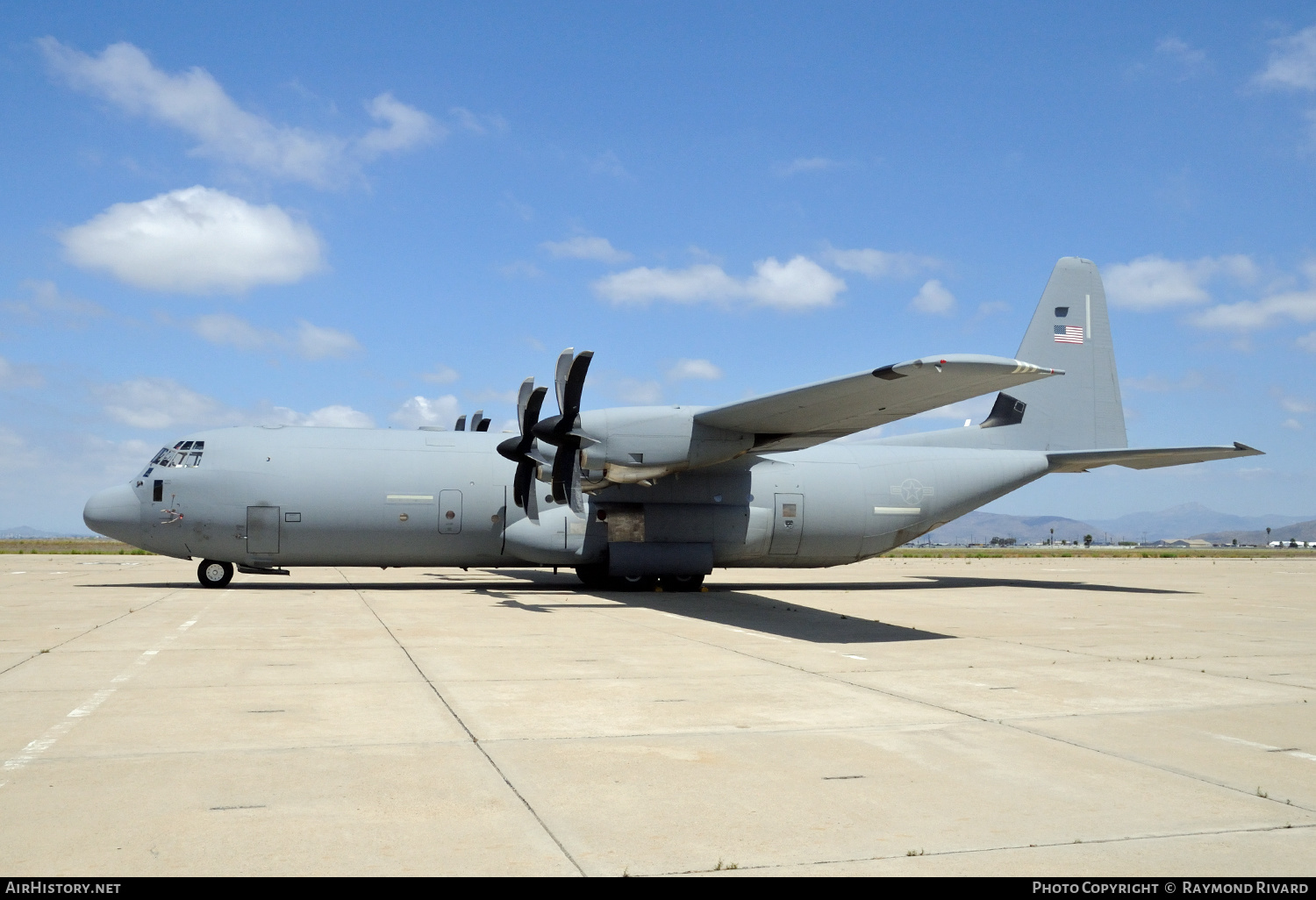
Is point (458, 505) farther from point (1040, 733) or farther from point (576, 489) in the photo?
point (1040, 733)

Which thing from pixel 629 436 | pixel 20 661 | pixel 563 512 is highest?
pixel 629 436

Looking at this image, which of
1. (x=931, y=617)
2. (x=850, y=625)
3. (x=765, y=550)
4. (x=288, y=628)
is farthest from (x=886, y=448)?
(x=288, y=628)

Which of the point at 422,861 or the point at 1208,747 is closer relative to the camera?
the point at 422,861

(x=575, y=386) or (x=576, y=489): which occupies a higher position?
(x=575, y=386)

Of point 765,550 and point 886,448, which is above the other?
point 886,448

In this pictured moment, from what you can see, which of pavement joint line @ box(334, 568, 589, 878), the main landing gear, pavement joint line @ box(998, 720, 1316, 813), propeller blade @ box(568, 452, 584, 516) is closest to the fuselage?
the main landing gear

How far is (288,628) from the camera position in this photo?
13836 mm

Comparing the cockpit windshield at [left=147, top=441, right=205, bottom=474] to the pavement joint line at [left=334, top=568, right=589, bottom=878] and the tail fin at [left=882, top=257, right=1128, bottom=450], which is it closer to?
the pavement joint line at [left=334, top=568, right=589, bottom=878]

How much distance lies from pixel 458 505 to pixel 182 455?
622 centimetres

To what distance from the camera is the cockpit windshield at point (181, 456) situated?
20781 mm

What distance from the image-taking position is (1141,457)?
23.0 m

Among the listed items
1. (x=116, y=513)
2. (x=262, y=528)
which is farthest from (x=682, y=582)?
(x=116, y=513)

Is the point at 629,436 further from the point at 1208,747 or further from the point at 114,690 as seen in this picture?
the point at 1208,747

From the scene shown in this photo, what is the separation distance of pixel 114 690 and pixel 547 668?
4209 millimetres
